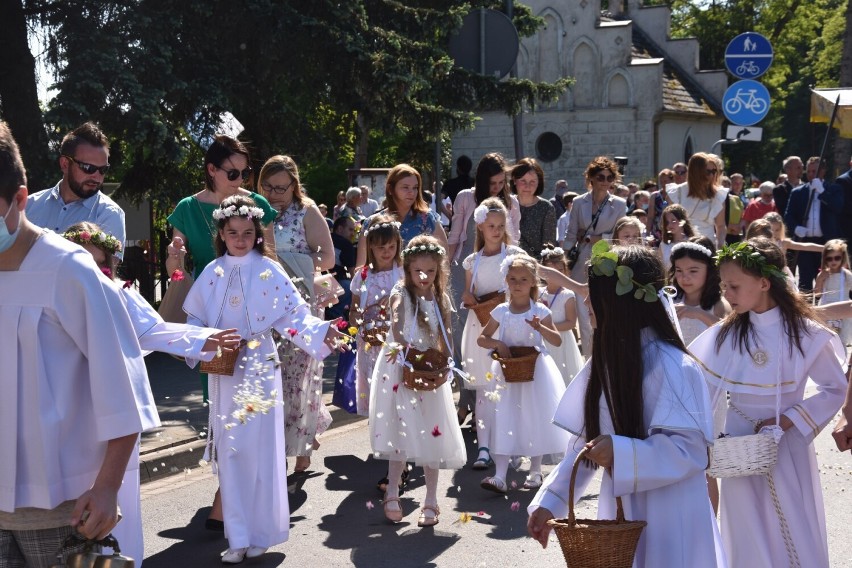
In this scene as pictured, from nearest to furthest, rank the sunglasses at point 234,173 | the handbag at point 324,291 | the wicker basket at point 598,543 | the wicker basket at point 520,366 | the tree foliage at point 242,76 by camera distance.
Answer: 1. the wicker basket at point 598,543
2. the sunglasses at point 234,173
3. the wicker basket at point 520,366
4. the handbag at point 324,291
5. the tree foliage at point 242,76

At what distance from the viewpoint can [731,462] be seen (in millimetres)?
5148

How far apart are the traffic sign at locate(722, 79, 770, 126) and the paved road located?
1095 cm

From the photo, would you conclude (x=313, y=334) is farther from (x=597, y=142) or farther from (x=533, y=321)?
(x=597, y=142)

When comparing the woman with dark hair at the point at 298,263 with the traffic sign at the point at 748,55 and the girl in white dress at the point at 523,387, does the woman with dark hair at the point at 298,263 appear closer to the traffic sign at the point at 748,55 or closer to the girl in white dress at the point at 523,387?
the girl in white dress at the point at 523,387

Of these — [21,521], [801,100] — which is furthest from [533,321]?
[801,100]

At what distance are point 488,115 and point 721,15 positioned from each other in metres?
15.0

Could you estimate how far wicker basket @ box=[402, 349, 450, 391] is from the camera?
7422 mm

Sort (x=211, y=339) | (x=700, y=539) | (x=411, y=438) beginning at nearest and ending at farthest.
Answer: (x=700, y=539) < (x=211, y=339) < (x=411, y=438)

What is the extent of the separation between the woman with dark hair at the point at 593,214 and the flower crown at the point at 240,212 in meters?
5.25

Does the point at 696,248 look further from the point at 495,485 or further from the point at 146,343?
the point at 146,343

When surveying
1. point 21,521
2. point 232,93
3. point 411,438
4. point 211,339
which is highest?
point 232,93

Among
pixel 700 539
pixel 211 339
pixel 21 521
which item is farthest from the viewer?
pixel 211 339

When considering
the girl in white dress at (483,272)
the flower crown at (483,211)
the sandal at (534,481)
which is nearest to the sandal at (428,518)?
the sandal at (534,481)

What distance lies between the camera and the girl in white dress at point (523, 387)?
26.6ft
